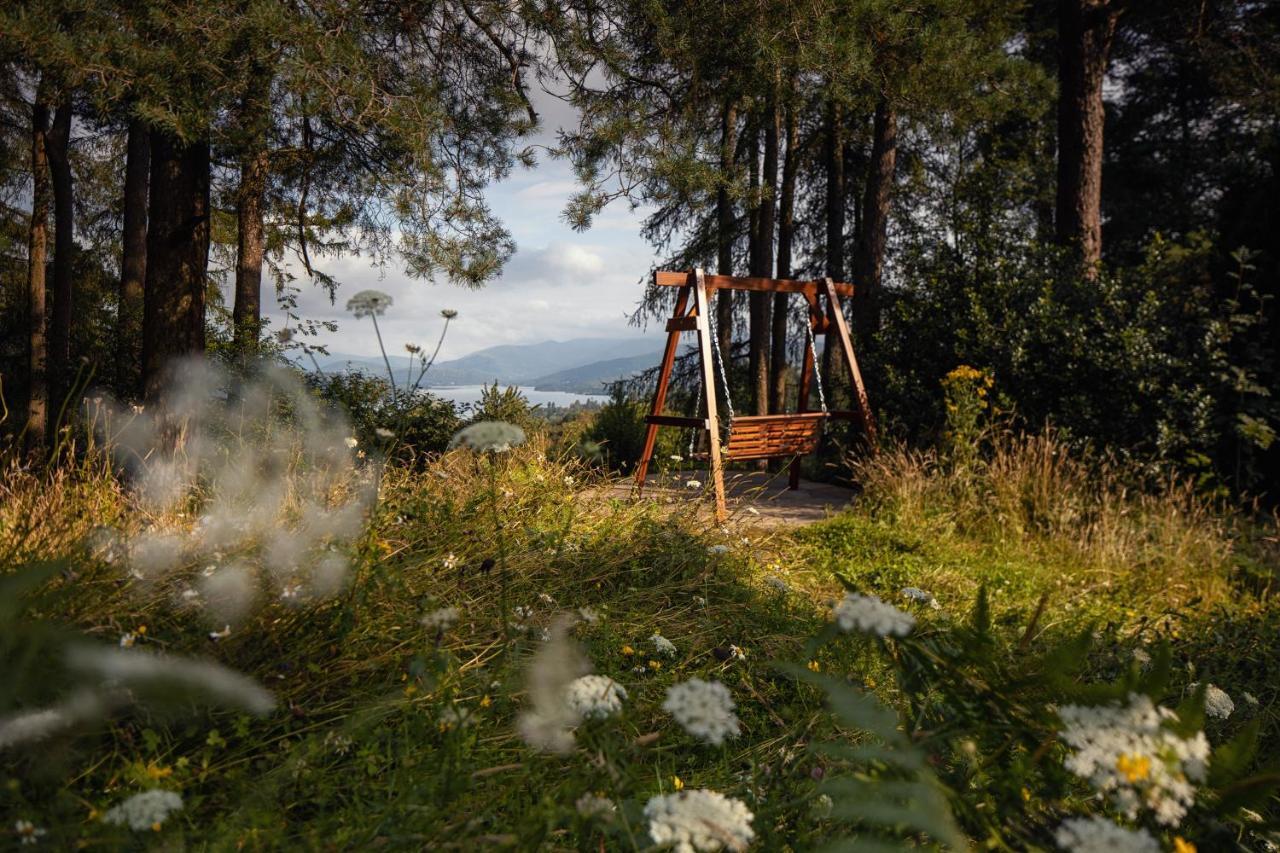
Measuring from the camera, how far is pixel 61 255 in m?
11.1

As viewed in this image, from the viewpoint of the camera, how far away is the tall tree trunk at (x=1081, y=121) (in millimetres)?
7816

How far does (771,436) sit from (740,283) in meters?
1.23

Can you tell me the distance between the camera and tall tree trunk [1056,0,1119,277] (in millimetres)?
7816

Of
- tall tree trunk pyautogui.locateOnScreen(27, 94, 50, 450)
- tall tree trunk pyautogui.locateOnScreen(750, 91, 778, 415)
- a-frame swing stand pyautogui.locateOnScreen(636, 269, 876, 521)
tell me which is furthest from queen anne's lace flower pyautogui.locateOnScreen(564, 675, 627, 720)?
tall tree trunk pyautogui.locateOnScreen(27, 94, 50, 450)

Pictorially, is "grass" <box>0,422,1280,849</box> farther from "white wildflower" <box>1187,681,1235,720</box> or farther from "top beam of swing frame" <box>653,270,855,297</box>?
"top beam of swing frame" <box>653,270,855,297</box>

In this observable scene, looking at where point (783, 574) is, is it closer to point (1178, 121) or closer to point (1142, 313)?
point (1142, 313)

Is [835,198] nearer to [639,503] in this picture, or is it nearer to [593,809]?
[639,503]

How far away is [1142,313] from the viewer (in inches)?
266

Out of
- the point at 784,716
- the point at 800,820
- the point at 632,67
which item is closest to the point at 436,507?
the point at 784,716

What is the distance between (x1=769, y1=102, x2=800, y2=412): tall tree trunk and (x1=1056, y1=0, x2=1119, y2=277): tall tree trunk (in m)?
4.42

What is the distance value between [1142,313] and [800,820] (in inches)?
261

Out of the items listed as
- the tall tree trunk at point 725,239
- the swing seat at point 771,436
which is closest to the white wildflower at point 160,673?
the swing seat at point 771,436

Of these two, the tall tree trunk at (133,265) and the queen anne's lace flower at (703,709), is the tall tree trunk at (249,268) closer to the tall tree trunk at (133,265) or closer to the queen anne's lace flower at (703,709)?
the tall tree trunk at (133,265)

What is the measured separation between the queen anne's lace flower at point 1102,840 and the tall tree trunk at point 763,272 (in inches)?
404
